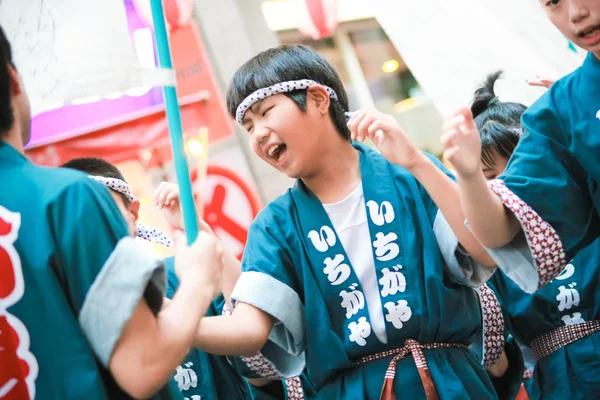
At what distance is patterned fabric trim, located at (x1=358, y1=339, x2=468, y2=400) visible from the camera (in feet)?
5.91

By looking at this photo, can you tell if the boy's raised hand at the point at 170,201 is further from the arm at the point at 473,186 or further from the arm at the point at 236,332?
the arm at the point at 473,186

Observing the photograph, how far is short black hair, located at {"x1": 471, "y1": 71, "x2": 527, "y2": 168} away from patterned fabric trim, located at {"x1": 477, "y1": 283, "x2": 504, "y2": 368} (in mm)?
588

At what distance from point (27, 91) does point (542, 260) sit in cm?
130

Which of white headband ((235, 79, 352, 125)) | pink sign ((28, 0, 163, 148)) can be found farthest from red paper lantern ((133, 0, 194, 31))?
white headband ((235, 79, 352, 125))

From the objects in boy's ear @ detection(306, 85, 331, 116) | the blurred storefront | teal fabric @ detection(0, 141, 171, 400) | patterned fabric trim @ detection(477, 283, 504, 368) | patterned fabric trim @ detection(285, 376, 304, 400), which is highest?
teal fabric @ detection(0, 141, 171, 400)

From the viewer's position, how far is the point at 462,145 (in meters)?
1.56

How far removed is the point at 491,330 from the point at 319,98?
973 mm

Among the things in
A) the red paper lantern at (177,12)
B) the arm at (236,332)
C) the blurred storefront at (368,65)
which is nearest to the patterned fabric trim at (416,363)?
the arm at (236,332)

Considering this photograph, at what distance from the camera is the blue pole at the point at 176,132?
1.36 meters

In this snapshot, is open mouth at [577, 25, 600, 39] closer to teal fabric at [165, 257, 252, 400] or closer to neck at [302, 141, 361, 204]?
neck at [302, 141, 361, 204]

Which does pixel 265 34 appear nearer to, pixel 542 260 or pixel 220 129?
pixel 220 129

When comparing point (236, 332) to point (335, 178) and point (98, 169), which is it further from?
point (98, 169)

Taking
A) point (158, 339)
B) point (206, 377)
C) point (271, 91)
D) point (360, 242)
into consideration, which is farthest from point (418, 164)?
point (206, 377)

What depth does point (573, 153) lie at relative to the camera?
1676mm
